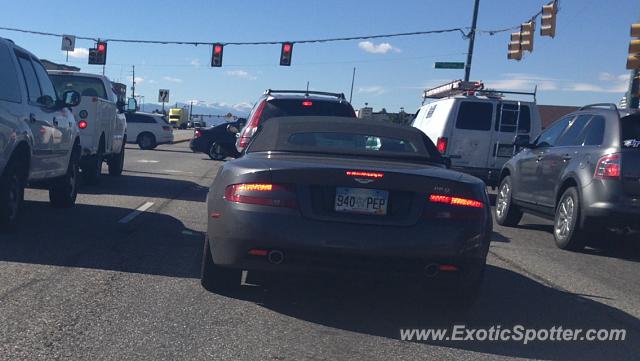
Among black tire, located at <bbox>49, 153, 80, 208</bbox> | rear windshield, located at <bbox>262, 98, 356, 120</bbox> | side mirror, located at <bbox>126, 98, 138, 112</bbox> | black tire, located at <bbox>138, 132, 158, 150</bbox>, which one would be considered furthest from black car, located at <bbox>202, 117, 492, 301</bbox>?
black tire, located at <bbox>138, 132, 158, 150</bbox>

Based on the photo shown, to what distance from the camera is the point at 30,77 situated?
365 inches

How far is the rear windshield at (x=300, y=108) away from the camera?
12188 millimetres

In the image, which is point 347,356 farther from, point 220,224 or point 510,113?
point 510,113

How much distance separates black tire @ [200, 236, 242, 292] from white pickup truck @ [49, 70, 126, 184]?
8.05 m

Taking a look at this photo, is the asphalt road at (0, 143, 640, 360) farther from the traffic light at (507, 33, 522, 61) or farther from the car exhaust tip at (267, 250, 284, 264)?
the traffic light at (507, 33, 522, 61)

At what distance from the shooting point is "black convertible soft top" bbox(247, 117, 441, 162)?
6.50 meters

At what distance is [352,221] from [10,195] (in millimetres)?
4433

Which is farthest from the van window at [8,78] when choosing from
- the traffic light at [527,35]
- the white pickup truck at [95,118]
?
the traffic light at [527,35]

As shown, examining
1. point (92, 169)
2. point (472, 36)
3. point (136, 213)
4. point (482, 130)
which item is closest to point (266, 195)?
point (136, 213)

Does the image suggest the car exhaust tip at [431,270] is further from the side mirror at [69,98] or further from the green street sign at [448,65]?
the green street sign at [448,65]

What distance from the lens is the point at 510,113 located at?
1595 centimetres

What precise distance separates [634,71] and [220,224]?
1618 centimetres

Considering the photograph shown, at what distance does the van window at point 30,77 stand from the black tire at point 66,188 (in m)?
1.56

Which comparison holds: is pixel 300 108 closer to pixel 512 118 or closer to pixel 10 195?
pixel 10 195
